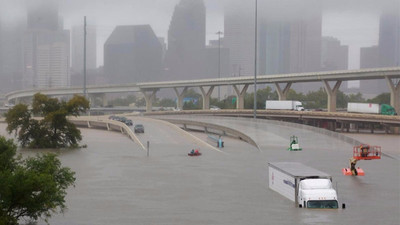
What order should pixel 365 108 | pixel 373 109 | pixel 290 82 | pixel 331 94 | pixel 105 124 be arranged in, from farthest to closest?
pixel 290 82
pixel 331 94
pixel 365 108
pixel 373 109
pixel 105 124

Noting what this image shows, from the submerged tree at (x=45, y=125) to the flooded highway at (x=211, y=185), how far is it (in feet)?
10.4

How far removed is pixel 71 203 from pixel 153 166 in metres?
17.4

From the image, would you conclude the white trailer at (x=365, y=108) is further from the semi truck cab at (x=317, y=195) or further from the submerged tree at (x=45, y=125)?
the semi truck cab at (x=317, y=195)

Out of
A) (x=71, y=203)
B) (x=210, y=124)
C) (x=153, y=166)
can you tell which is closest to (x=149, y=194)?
(x=71, y=203)

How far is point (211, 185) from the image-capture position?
39.9 meters

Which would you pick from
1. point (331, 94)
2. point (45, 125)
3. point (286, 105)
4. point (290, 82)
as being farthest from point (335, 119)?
point (45, 125)

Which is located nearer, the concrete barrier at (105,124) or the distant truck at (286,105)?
the concrete barrier at (105,124)

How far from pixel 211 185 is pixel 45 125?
3430cm

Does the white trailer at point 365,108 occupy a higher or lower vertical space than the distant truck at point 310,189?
higher

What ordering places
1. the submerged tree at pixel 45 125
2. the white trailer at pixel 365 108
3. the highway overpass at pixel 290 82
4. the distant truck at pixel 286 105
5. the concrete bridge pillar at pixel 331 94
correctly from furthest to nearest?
the distant truck at pixel 286 105, the concrete bridge pillar at pixel 331 94, the highway overpass at pixel 290 82, the white trailer at pixel 365 108, the submerged tree at pixel 45 125

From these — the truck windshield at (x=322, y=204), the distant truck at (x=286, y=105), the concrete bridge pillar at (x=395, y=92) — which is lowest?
the truck windshield at (x=322, y=204)

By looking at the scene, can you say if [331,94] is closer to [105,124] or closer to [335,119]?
[335,119]

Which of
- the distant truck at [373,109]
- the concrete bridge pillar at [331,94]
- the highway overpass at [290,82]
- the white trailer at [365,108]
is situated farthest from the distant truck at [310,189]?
the concrete bridge pillar at [331,94]

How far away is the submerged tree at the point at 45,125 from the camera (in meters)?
68.4
